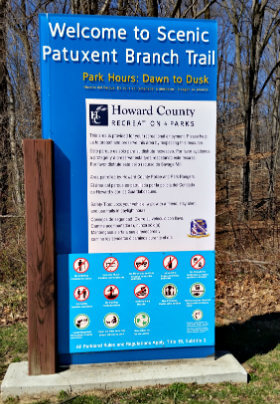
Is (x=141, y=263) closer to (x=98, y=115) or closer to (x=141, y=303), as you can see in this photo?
(x=141, y=303)

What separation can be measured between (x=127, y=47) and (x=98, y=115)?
0.65 meters

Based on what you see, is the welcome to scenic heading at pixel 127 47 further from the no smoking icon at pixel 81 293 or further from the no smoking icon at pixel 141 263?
the no smoking icon at pixel 81 293

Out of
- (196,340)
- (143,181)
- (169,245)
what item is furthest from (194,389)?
(143,181)

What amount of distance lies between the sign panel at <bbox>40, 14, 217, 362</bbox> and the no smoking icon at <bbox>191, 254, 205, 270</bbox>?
0.01 metres

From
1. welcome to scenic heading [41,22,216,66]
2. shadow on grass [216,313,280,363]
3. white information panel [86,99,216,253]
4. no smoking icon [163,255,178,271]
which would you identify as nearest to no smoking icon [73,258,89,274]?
white information panel [86,99,216,253]

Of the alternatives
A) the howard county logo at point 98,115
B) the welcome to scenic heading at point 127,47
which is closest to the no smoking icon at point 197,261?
the howard county logo at point 98,115

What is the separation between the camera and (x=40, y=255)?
330 cm

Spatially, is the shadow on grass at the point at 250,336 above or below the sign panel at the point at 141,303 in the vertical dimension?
below

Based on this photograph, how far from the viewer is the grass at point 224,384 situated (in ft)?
10.4

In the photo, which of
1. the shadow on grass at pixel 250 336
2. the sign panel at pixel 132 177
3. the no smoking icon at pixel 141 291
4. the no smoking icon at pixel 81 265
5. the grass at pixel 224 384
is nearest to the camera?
the grass at pixel 224 384

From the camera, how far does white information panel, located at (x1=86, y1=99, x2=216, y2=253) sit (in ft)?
10.9

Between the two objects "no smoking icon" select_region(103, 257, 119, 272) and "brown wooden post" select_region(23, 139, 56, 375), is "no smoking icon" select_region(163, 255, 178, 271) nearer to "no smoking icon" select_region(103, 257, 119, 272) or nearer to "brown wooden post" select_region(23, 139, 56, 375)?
"no smoking icon" select_region(103, 257, 119, 272)

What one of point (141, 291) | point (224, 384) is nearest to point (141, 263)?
point (141, 291)

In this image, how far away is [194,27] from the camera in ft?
11.0
